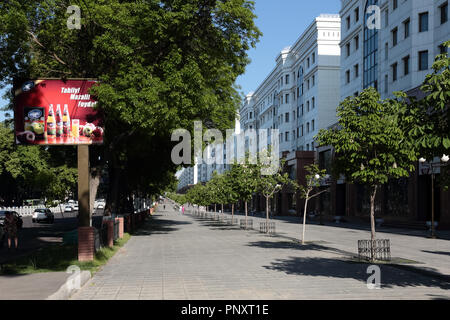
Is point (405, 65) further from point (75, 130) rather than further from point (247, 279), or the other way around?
point (247, 279)

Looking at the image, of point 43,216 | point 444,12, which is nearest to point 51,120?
point 444,12

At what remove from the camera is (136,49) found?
19719 millimetres

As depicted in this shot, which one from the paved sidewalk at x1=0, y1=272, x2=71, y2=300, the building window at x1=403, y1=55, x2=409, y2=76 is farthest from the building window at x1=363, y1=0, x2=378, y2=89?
the paved sidewalk at x1=0, y1=272, x2=71, y2=300

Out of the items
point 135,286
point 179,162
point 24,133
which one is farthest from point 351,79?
point 135,286

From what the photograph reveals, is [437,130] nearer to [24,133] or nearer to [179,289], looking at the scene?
[179,289]

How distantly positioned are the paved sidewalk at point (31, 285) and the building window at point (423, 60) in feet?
114

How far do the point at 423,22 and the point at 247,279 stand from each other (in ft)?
113

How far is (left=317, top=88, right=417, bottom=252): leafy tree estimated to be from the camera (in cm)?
1481

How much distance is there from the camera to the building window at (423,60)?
38.6 m

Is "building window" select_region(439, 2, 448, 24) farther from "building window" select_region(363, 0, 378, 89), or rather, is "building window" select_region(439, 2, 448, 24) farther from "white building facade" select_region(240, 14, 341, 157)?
"white building facade" select_region(240, 14, 341, 157)

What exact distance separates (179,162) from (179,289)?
2109cm

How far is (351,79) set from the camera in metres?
53.6

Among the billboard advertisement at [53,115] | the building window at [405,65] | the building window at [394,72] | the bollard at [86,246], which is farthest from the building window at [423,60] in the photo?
the bollard at [86,246]

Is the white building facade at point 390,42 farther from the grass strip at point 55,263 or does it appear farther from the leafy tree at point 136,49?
the grass strip at point 55,263
